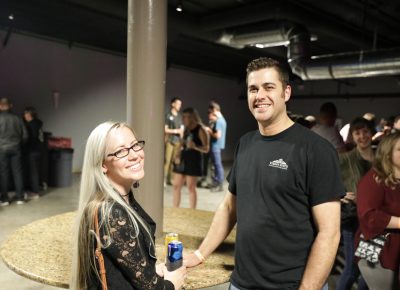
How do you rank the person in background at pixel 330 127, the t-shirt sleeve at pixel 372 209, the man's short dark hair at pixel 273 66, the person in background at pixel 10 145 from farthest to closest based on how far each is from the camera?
the person in background at pixel 10 145, the person in background at pixel 330 127, the t-shirt sleeve at pixel 372 209, the man's short dark hair at pixel 273 66

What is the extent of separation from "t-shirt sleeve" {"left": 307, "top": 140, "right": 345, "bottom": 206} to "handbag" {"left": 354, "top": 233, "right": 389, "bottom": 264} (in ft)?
2.74

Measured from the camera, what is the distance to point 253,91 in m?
1.42

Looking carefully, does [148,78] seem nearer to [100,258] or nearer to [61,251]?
[61,251]

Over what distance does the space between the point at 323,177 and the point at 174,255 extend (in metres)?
0.61

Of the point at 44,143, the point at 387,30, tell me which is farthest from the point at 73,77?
the point at 387,30

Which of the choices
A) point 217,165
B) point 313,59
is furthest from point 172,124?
point 313,59

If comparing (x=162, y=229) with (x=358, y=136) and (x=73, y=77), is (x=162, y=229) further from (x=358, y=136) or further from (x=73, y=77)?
(x=73, y=77)

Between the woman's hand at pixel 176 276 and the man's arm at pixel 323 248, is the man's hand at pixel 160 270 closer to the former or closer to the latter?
the woman's hand at pixel 176 276

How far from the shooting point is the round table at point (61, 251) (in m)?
1.54

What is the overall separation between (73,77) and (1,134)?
351cm

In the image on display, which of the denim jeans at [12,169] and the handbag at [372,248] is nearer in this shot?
the handbag at [372,248]

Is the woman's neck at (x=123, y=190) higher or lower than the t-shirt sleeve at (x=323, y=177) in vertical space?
lower

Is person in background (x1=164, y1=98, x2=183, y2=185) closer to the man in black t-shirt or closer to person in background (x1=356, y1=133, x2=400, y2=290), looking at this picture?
person in background (x1=356, y1=133, x2=400, y2=290)

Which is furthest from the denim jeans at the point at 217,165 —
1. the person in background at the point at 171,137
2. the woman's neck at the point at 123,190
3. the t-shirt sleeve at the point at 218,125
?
the woman's neck at the point at 123,190
